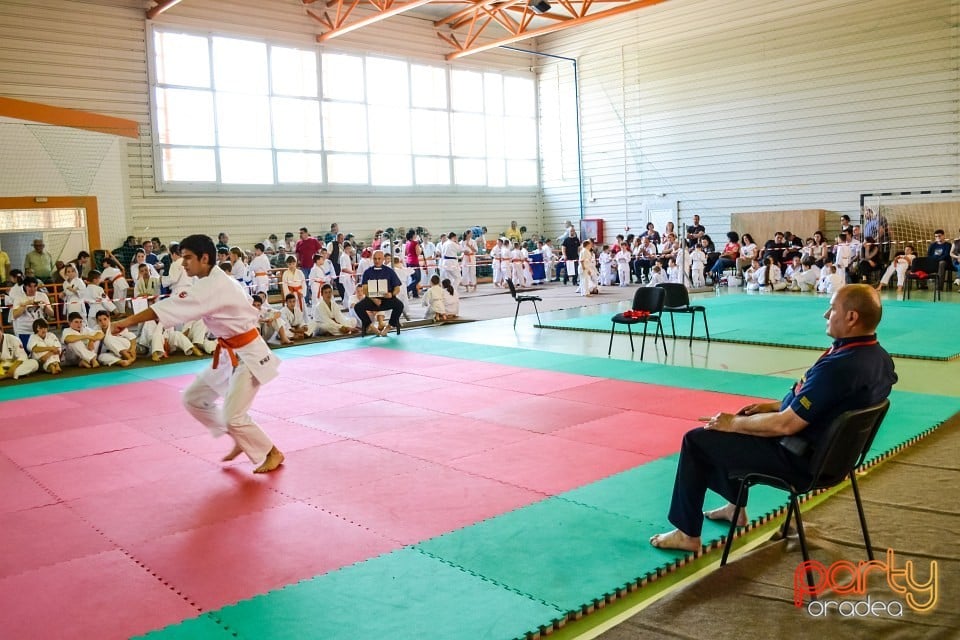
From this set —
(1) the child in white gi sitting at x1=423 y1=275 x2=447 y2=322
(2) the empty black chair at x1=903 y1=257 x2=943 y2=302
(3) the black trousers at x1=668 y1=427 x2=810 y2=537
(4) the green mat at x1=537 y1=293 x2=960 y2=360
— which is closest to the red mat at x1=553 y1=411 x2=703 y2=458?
(3) the black trousers at x1=668 y1=427 x2=810 y2=537

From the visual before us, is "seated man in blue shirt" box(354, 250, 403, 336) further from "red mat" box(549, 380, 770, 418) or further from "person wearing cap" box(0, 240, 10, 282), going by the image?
"person wearing cap" box(0, 240, 10, 282)

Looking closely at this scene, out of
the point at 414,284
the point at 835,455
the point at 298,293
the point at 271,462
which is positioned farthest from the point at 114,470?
the point at 414,284

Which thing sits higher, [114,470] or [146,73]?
[146,73]

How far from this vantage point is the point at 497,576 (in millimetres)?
3604

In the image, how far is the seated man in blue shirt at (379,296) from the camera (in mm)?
12305

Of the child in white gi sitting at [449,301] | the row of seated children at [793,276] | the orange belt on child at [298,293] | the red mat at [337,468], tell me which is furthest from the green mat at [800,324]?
the red mat at [337,468]

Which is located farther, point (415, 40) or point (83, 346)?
point (415, 40)

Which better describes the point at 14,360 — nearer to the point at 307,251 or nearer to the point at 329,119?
the point at 307,251

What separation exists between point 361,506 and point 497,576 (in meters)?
1.28

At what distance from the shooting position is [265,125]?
1933 cm

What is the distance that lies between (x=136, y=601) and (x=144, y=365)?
7.58 m

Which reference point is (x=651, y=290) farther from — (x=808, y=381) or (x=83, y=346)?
(x=83, y=346)

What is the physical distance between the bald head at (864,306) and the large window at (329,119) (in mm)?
16980

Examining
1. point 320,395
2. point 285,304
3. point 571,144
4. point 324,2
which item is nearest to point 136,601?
point 320,395
